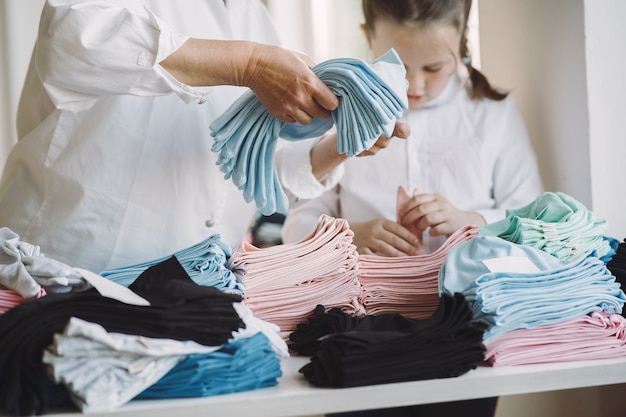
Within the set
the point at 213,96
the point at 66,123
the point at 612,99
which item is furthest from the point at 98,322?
the point at 612,99

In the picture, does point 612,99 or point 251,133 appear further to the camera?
point 612,99

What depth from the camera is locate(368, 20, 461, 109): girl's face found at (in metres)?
1.89

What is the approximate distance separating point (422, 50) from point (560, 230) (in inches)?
27.4

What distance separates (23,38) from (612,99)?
2312mm

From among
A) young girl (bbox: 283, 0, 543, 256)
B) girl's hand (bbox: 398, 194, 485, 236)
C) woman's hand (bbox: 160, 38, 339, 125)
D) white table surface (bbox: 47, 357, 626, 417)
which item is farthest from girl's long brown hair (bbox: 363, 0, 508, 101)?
white table surface (bbox: 47, 357, 626, 417)

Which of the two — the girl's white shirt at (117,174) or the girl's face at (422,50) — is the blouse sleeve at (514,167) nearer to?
the girl's face at (422,50)

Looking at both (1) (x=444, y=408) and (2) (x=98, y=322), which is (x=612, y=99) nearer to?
(1) (x=444, y=408)

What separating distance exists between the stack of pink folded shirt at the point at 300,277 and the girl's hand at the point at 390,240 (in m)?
0.32

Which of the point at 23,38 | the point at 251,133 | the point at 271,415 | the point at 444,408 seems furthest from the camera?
the point at 23,38

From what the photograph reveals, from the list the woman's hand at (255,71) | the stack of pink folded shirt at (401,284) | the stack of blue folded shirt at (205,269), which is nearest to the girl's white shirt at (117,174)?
the woman's hand at (255,71)

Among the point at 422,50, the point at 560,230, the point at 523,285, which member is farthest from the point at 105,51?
the point at 422,50

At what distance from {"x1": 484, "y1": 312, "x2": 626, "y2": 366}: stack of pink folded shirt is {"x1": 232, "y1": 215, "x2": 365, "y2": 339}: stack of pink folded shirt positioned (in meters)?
0.29

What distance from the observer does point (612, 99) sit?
6.09 feet

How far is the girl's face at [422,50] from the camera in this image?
1889mm
